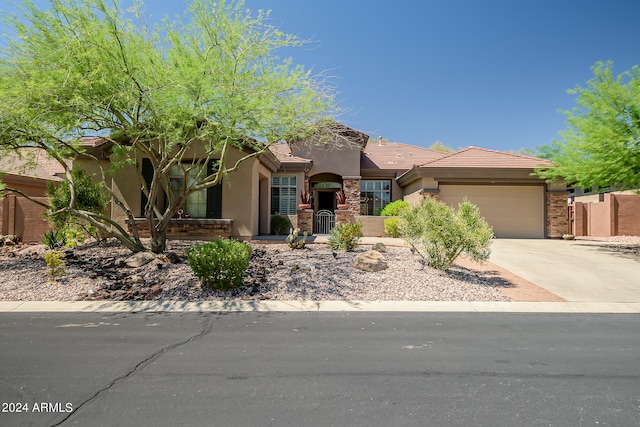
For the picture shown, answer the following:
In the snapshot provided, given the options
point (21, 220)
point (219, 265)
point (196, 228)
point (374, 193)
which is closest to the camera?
point (219, 265)

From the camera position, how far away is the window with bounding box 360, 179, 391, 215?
21850 millimetres

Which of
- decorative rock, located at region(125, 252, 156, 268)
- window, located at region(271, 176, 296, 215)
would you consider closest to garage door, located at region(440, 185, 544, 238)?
window, located at region(271, 176, 296, 215)

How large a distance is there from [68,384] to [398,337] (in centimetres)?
399

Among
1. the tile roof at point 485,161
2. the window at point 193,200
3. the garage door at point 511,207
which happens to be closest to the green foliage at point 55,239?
the window at point 193,200

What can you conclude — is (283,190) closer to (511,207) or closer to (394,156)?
(394,156)

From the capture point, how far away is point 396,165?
73.2 feet

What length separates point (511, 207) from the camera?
56.9 feet

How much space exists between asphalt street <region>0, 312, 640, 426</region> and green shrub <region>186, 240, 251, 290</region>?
4.74ft

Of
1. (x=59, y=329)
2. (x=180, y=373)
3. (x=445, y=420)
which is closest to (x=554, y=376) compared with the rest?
(x=445, y=420)

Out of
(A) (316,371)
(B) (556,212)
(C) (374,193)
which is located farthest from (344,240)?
(B) (556,212)

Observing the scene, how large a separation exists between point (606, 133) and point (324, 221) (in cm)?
1200

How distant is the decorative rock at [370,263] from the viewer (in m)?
8.80

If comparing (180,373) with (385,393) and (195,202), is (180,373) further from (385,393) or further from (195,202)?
(195,202)

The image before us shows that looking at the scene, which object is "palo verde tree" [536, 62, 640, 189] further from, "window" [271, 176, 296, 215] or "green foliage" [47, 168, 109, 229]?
"green foliage" [47, 168, 109, 229]
